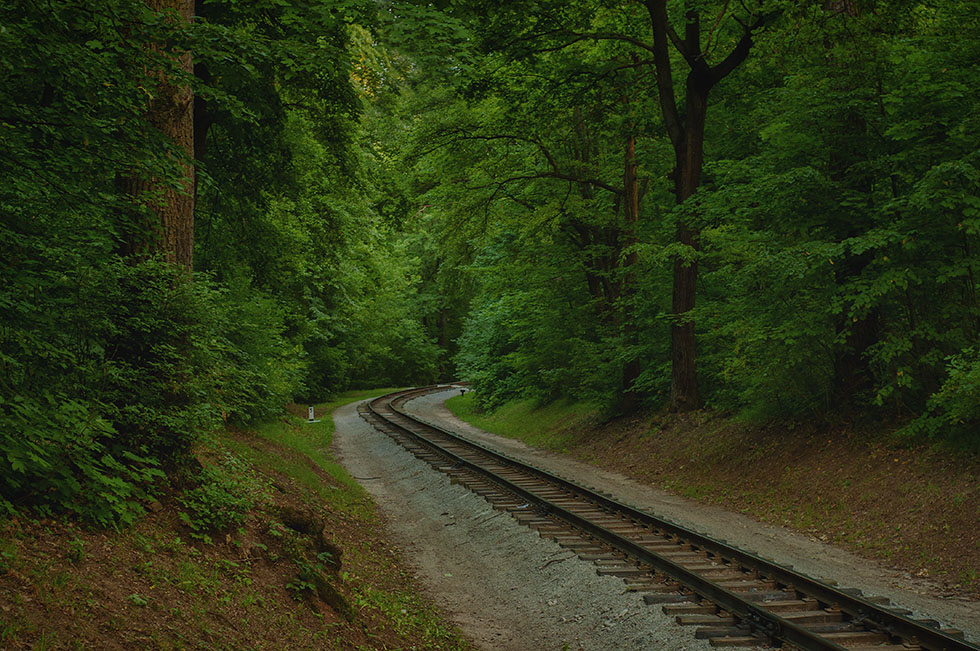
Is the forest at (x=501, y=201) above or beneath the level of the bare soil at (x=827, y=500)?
above

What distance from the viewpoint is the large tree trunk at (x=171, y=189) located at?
7285mm

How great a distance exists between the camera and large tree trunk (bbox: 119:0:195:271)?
7285 millimetres

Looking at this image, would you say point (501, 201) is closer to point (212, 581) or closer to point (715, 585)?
point (715, 585)

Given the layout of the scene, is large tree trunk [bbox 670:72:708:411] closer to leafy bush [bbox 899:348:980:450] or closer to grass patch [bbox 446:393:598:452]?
grass patch [bbox 446:393:598:452]

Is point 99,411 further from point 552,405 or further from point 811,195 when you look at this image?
point 552,405

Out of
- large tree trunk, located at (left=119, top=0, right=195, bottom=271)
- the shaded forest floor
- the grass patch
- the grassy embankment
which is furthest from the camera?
the grass patch

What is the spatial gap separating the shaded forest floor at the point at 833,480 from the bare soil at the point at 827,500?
21 mm

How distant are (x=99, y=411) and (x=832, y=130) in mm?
11676

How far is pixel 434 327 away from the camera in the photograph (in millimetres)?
70062

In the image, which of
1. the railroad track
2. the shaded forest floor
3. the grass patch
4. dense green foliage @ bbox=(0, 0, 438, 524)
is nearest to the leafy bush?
the shaded forest floor

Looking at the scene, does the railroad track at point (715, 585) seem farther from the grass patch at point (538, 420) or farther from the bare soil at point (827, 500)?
the grass patch at point (538, 420)

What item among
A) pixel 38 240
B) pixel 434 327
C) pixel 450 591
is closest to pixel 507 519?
pixel 450 591

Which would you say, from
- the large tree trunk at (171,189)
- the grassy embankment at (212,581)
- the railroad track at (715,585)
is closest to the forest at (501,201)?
the large tree trunk at (171,189)

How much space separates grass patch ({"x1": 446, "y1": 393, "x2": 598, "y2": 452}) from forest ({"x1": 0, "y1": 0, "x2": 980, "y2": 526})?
1565 mm
